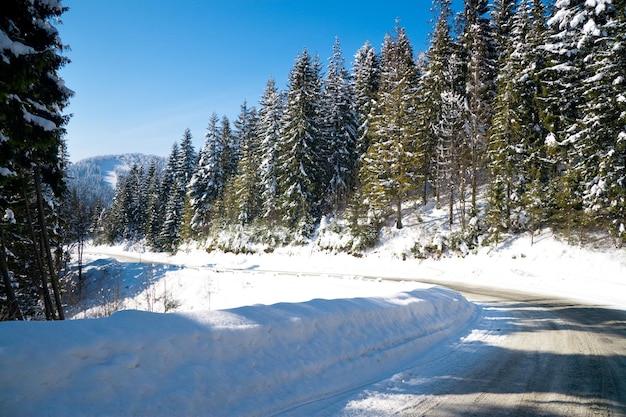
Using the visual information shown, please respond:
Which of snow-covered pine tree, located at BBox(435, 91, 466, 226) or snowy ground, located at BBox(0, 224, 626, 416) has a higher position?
snow-covered pine tree, located at BBox(435, 91, 466, 226)

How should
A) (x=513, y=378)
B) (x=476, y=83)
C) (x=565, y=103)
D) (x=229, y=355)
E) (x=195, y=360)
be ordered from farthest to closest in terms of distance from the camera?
(x=476, y=83) < (x=565, y=103) < (x=513, y=378) < (x=229, y=355) < (x=195, y=360)

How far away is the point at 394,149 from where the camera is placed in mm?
28219

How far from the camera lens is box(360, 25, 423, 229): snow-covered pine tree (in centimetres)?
2784

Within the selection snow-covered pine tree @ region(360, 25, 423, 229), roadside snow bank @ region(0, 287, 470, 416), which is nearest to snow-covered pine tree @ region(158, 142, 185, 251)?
snow-covered pine tree @ region(360, 25, 423, 229)

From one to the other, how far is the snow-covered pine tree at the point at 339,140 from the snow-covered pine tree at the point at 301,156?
1.22 m

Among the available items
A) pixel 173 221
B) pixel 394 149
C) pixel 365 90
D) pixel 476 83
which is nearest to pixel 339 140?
pixel 365 90

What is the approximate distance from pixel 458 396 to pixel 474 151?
2395 centimetres

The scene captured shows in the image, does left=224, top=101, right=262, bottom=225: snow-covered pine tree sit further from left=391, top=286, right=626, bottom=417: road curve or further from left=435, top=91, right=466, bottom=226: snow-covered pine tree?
left=391, top=286, right=626, bottom=417: road curve

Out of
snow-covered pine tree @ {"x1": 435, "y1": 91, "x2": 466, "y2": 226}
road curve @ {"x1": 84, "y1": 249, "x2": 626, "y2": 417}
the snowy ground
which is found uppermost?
snow-covered pine tree @ {"x1": 435, "y1": 91, "x2": 466, "y2": 226}

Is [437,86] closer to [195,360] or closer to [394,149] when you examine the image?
[394,149]

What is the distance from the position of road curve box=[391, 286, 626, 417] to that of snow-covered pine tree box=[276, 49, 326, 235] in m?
25.3

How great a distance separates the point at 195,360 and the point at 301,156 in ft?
97.2

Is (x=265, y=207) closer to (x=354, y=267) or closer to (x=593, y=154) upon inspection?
(x=354, y=267)

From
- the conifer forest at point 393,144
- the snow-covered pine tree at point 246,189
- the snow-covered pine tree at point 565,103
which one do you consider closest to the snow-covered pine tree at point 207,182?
the conifer forest at point 393,144
